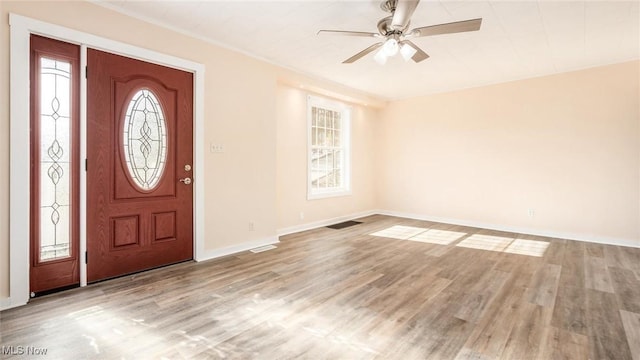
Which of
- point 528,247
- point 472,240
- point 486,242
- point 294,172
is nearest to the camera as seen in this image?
point 528,247

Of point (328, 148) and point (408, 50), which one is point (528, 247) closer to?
point (408, 50)

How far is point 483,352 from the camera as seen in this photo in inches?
72.8

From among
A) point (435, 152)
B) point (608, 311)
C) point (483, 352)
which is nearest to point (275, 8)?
point (483, 352)

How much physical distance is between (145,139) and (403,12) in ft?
9.30

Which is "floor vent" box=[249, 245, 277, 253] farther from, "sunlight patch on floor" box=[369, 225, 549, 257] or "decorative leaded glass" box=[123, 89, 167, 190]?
"sunlight patch on floor" box=[369, 225, 549, 257]

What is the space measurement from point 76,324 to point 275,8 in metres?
3.12

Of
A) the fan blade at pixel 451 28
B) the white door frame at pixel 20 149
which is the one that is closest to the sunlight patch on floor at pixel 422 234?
the fan blade at pixel 451 28

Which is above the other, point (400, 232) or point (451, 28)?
point (451, 28)

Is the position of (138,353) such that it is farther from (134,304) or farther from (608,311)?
(608,311)

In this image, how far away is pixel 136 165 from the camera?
312 centimetres

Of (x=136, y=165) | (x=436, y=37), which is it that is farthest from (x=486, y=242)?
(x=136, y=165)

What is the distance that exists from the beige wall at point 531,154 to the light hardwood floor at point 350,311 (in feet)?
3.91

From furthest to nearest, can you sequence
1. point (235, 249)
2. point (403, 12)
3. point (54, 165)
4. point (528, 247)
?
point (528, 247) < point (235, 249) < point (54, 165) < point (403, 12)

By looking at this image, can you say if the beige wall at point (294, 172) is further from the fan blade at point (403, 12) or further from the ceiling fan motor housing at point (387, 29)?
the fan blade at point (403, 12)
